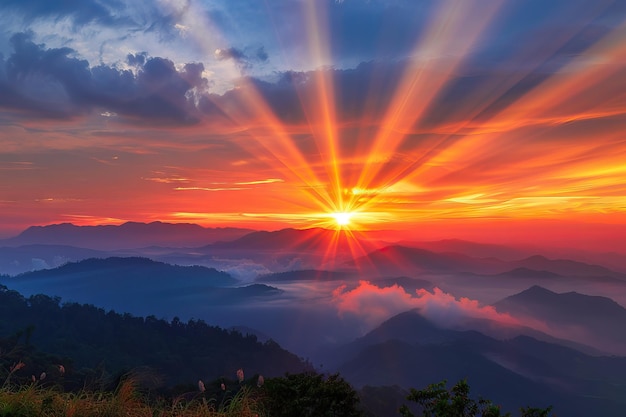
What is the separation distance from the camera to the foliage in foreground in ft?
29.0

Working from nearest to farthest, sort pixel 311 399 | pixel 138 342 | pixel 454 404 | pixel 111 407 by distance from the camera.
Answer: pixel 454 404
pixel 311 399
pixel 111 407
pixel 138 342

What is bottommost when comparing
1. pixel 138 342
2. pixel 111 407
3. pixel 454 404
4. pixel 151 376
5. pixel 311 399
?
pixel 138 342

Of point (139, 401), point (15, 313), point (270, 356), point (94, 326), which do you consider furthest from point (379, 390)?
point (139, 401)

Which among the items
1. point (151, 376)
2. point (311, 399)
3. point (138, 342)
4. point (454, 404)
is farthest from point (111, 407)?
point (138, 342)

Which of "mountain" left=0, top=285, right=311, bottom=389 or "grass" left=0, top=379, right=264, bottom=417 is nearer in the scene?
"grass" left=0, top=379, right=264, bottom=417

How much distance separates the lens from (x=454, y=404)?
354 inches

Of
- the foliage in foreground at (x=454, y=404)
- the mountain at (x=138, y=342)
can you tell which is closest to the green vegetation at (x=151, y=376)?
the foliage in foreground at (x=454, y=404)

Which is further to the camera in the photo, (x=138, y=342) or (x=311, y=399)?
(x=138, y=342)

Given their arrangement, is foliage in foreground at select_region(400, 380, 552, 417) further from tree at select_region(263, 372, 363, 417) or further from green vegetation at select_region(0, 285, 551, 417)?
tree at select_region(263, 372, 363, 417)

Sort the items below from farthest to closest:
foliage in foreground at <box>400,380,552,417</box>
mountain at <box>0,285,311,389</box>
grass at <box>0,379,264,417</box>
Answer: mountain at <box>0,285,311,389</box>, grass at <box>0,379,264,417</box>, foliage in foreground at <box>400,380,552,417</box>

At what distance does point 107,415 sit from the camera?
34.3 ft

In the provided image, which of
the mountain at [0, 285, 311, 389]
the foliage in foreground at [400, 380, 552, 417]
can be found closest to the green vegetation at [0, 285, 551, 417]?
the foliage in foreground at [400, 380, 552, 417]

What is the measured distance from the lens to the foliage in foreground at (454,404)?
884 cm

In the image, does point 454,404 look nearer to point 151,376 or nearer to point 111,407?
point 111,407
